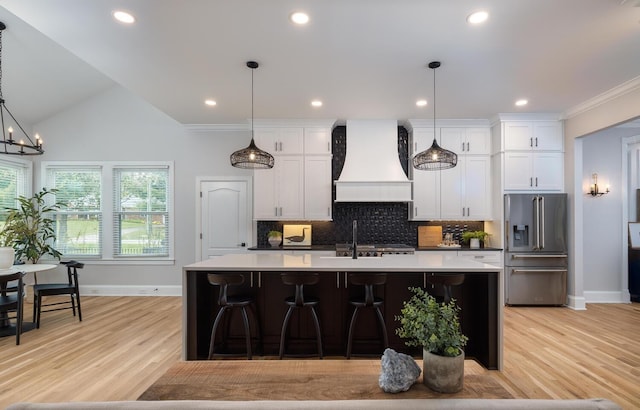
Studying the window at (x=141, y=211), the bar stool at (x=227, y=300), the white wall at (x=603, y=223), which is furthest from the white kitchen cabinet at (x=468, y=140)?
the window at (x=141, y=211)

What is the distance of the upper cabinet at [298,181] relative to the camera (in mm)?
5508

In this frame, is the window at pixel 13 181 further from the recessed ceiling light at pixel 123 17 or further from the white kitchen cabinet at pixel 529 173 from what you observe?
the white kitchen cabinet at pixel 529 173

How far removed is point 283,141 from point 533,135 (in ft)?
13.0

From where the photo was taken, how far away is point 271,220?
5.64m

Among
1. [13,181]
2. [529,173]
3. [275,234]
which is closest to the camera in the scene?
[529,173]

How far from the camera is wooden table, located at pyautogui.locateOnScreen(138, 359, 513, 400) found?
1273mm

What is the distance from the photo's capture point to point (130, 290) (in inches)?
231

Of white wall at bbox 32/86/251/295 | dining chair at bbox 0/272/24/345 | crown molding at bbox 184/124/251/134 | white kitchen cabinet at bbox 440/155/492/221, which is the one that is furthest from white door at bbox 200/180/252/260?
white kitchen cabinet at bbox 440/155/492/221

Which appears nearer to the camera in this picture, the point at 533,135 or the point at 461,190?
the point at 533,135

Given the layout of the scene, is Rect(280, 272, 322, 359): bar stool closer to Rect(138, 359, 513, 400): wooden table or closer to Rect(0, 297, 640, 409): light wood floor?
Rect(0, 297, 640, 409): light wood floor

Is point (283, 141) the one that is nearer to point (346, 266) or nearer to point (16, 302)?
point (346, 266)

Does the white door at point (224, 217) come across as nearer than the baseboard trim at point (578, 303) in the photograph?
No

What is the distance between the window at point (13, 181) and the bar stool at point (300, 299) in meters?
5.28

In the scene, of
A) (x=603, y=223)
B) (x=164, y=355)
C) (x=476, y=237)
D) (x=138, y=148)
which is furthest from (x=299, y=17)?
(x=603, y=223)
